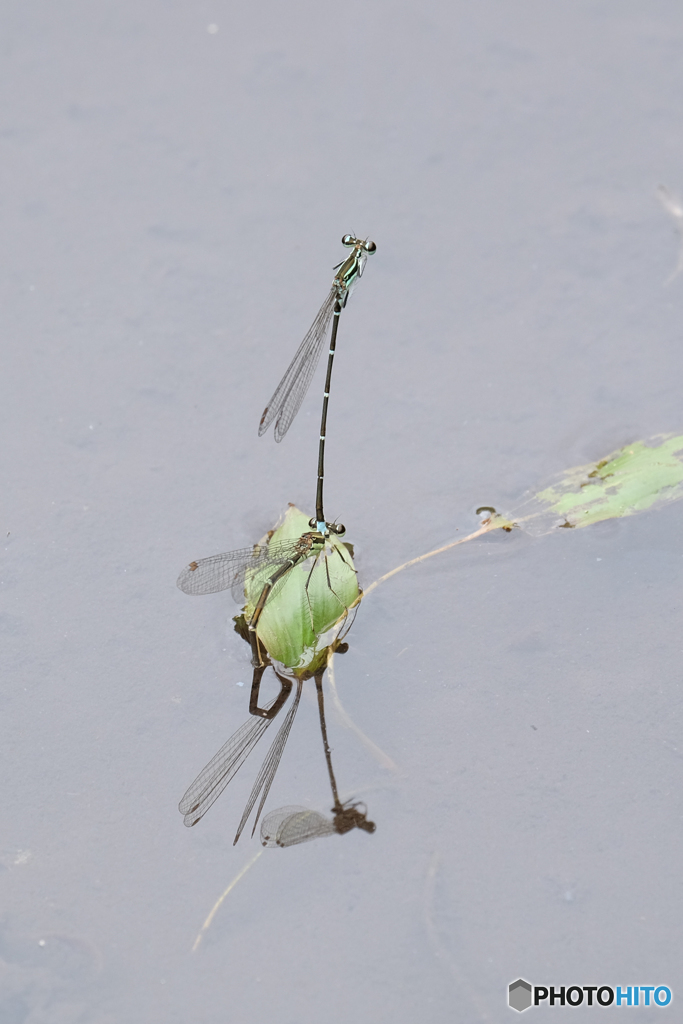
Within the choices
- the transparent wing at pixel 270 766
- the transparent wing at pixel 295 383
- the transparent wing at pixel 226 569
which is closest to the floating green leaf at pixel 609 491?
the transparent wing at pixel 226 569

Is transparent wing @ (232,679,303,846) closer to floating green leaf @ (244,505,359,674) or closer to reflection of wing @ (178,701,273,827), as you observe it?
reflection of wing @ (178,701,273,827)

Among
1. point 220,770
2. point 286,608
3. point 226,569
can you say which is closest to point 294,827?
point 220,770

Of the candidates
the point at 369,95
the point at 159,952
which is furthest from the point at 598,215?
the point at 159,952

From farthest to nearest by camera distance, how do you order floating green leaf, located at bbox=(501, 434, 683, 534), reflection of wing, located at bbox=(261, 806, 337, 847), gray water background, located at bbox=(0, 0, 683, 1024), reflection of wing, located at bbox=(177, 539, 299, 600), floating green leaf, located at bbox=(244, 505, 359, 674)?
floating green leaf, located at bbox=(501, 434, 683, 534), reflection of wing, located at bbox=(177, 539, 299, 600), floating green leaf, located at bbox=(244, 505, 359, 674), reflection of wing, located at bbox=(261, 806, 337, 847), gray water background, located at bbox=(0, 0, 683, 1024)

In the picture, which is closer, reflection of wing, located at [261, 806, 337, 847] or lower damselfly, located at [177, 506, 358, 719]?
reflection of wing, located at [261, 806, 337, 847]

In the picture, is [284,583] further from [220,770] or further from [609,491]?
[609,491]

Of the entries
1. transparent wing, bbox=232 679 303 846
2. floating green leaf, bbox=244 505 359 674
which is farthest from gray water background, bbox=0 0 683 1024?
floating green leaf, bbox=244 505 359 674

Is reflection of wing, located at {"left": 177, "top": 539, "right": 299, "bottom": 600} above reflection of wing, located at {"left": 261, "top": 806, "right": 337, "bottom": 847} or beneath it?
above

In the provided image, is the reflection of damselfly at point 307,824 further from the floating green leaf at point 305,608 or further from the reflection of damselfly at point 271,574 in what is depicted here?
the floating green leaf at point 305,608
